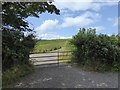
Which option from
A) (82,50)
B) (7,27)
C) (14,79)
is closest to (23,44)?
(7,27)

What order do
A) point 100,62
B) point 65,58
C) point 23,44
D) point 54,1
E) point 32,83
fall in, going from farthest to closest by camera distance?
point 65,58 < point 100,62 < point 23,44 < point 54,1 < point 32,83

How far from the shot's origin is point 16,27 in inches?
515

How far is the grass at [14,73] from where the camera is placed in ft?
38.8

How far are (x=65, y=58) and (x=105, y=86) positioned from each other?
18.5ft

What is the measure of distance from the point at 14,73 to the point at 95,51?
5.42m

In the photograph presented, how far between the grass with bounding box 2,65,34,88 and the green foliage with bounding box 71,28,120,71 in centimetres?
358

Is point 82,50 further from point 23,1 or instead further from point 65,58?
point 23,1

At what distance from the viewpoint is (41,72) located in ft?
45.4

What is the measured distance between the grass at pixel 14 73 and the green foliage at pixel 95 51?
358 centimetres

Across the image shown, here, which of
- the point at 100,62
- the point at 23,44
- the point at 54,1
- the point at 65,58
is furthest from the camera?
the point at 65,58

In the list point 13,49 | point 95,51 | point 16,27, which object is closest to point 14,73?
point 13,49

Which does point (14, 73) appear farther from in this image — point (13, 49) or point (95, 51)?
point (95, 51)

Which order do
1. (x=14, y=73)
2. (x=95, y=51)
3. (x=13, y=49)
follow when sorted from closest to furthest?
(x=14, y=73)
(x=13, y=49)
(x=95, y=51)

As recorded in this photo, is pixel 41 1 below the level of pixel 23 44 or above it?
above
